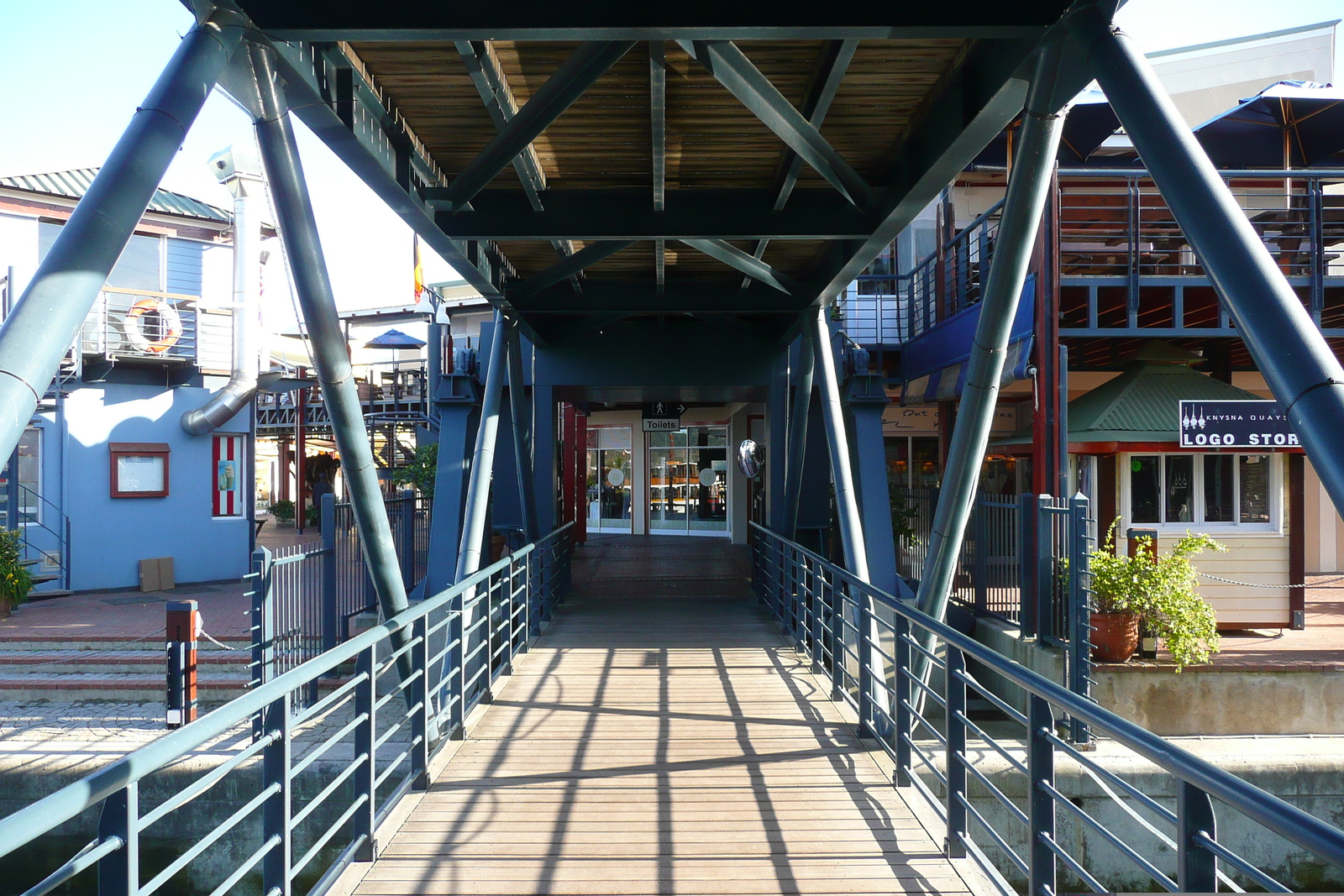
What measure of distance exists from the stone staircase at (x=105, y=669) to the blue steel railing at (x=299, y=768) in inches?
85.5

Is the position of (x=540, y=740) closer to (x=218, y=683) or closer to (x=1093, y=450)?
(x=218, y=683)

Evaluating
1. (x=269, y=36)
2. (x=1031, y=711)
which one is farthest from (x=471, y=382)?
(x=1031, y=711)

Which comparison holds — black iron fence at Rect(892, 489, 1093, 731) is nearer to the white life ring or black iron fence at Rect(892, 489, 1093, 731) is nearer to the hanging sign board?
the hanging sign board

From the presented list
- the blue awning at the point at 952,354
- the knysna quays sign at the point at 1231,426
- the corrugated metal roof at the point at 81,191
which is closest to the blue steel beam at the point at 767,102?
the blue awning at the point at 952,354

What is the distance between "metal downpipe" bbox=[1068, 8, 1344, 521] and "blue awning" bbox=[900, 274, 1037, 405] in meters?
6.32

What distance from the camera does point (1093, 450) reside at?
33.3ft

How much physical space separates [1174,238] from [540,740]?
1144 cm

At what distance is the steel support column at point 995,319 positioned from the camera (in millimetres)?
3428

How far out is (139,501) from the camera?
15859 millimetres

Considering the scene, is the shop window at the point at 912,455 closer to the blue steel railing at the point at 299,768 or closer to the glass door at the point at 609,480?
the glass door at the point at 609,480

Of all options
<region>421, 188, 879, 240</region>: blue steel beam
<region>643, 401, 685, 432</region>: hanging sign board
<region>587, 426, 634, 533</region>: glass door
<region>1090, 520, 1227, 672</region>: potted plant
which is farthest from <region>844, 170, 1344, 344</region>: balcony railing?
<region>587, 426, 634, 533</region>: glass door

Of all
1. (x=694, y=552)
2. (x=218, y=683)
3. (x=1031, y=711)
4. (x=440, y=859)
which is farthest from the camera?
(x=694, y=552)

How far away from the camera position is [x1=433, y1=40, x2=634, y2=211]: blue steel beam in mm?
4035

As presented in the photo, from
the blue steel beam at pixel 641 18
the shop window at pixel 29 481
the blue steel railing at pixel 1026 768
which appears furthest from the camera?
the shop window at pixel 29 481
